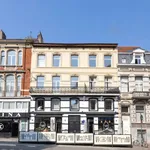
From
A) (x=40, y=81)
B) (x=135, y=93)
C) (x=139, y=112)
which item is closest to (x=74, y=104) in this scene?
(x=40, y=81)

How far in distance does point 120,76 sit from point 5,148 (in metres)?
18.3

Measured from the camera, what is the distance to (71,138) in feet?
84.8

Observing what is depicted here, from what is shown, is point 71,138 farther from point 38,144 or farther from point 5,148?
point 5,148

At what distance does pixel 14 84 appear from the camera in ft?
117

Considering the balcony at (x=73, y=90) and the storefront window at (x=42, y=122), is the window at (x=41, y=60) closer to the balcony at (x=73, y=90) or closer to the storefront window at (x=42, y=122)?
the balcony at (x=73, y=90)

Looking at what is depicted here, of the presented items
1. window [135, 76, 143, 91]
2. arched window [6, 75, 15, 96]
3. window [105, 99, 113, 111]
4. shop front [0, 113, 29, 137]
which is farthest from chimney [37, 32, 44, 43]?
window [135, 76, 143, 91]

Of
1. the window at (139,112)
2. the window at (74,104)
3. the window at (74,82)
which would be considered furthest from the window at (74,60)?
the window at (139,112)

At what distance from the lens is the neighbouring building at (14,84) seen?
3416 centimetres

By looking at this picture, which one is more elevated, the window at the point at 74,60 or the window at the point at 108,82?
the window at the point at 74,60

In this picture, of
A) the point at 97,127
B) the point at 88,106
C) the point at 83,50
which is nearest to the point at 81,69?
the point at 83,50

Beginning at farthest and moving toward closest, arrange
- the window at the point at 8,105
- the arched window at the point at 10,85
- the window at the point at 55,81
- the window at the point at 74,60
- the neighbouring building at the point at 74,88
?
1. the window at the point at 74,60
2. the window at the point at 55,81
3. the arched window at the point at 10,85
4. the window at the point at 8,105
5. the neighbouring building at the point at 74,88

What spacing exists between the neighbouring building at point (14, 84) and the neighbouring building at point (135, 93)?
37.6ft

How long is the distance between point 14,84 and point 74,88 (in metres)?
7.42

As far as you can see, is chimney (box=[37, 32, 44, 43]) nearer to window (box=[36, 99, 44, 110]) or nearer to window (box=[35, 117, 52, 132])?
window (box=[36, 99, 44, 110])
